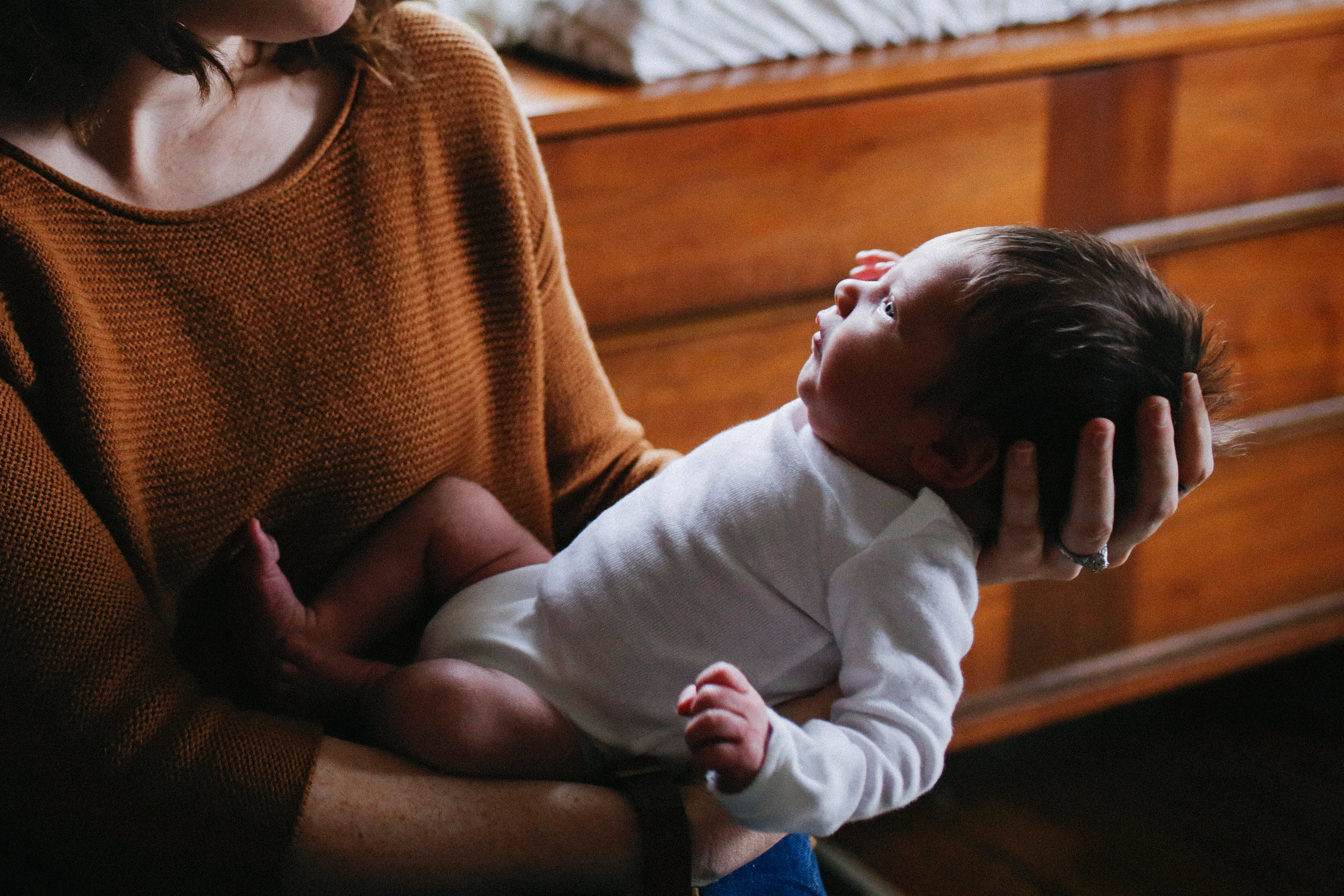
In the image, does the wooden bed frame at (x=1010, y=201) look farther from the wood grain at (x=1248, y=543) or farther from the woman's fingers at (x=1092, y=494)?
the woman's fingers at (x=1092, y=494)

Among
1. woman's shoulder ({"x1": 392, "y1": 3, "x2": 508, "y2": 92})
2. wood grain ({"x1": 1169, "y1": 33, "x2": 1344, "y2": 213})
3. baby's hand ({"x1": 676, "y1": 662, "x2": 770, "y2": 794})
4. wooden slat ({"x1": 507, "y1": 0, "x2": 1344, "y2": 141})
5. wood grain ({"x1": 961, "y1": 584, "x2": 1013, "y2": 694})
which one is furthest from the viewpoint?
wood grain ({"x1": 961, "y1": 584, "x2": 1013, "y2": 694})

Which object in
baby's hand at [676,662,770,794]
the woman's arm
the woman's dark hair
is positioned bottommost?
the woman's arm

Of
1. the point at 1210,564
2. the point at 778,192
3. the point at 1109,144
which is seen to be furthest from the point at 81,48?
the point at 1210,564

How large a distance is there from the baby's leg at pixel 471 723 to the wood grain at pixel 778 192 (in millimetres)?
620

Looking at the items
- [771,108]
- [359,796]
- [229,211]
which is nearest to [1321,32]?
[771,108]

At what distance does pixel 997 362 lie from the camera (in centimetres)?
80

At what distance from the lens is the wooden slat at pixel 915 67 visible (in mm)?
1298

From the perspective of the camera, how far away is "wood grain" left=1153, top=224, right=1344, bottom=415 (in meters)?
1.67

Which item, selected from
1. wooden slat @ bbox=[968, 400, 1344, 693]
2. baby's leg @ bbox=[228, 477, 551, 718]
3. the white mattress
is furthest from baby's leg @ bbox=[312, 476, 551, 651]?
wooden slat @ bbox=[968, 400, 1344, 693]

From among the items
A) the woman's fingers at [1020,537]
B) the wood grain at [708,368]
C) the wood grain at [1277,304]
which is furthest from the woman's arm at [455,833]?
the wood grain at [1277,304]

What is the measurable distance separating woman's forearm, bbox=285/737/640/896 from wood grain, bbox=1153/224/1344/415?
Result: 1.19 metres

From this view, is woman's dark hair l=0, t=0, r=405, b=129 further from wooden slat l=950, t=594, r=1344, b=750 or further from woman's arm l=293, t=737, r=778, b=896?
wooden slat l=950, t=594, r=1344, b=750

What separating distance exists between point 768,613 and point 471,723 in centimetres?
22

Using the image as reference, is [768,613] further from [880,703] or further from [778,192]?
[778,192]
